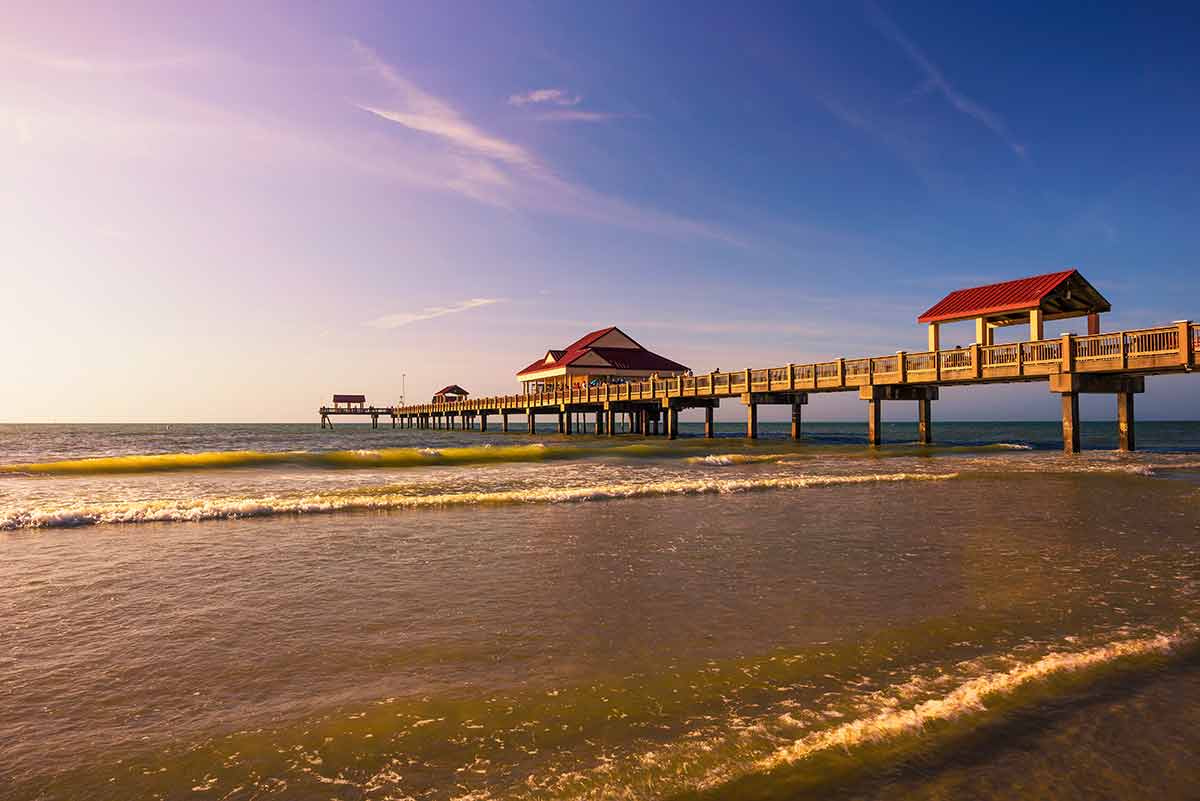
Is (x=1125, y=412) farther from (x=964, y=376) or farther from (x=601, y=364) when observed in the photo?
(x=601, y=364)

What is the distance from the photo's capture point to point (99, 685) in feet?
13.5

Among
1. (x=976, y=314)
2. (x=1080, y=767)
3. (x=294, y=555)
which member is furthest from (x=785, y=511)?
(x=976, y=314)

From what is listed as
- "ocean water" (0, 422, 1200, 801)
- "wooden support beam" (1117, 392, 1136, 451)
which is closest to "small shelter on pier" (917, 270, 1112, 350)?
"wooden support beam" (1117, 392, 1136, 451)

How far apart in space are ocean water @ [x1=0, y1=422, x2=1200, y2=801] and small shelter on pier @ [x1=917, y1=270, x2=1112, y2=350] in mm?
19165

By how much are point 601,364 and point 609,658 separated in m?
52.0

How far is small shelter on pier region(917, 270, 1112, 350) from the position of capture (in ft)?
87.5

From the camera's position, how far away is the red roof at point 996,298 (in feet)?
87.4

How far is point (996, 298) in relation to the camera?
91.8 ft

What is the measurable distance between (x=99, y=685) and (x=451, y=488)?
1157cm

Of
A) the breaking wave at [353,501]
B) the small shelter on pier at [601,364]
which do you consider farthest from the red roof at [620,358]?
the breaking wave at [353,501]

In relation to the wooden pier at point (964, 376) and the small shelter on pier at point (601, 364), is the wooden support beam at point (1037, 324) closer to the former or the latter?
the wooden pier at point (964, 376)

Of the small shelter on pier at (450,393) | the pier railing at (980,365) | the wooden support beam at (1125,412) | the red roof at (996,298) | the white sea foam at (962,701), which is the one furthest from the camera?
the small shelter on pier at (450,393)

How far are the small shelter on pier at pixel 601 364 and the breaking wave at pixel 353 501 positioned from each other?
38.2 m

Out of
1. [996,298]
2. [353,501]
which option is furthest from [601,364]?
[353,501]
